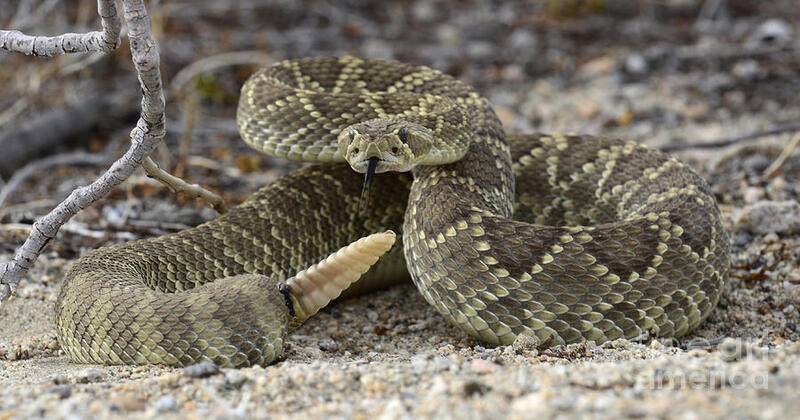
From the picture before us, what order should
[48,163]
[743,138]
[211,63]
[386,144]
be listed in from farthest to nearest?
[211,63], [48,163], [743,138], [386,144]

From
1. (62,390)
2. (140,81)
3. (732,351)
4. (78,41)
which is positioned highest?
(78,41)

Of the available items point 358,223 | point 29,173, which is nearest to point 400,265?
point 358,223

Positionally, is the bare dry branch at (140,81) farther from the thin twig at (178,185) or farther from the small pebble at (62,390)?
the small pebble at (62,390)

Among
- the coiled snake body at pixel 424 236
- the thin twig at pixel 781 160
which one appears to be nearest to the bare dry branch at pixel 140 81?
the coiled snake body at pixel 424 236

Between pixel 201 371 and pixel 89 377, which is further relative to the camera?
pixel 89 377

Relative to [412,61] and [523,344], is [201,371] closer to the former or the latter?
[523,344]

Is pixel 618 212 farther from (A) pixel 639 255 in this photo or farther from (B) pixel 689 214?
(A) pixel 639 255

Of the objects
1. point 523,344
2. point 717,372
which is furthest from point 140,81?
point 717,372
